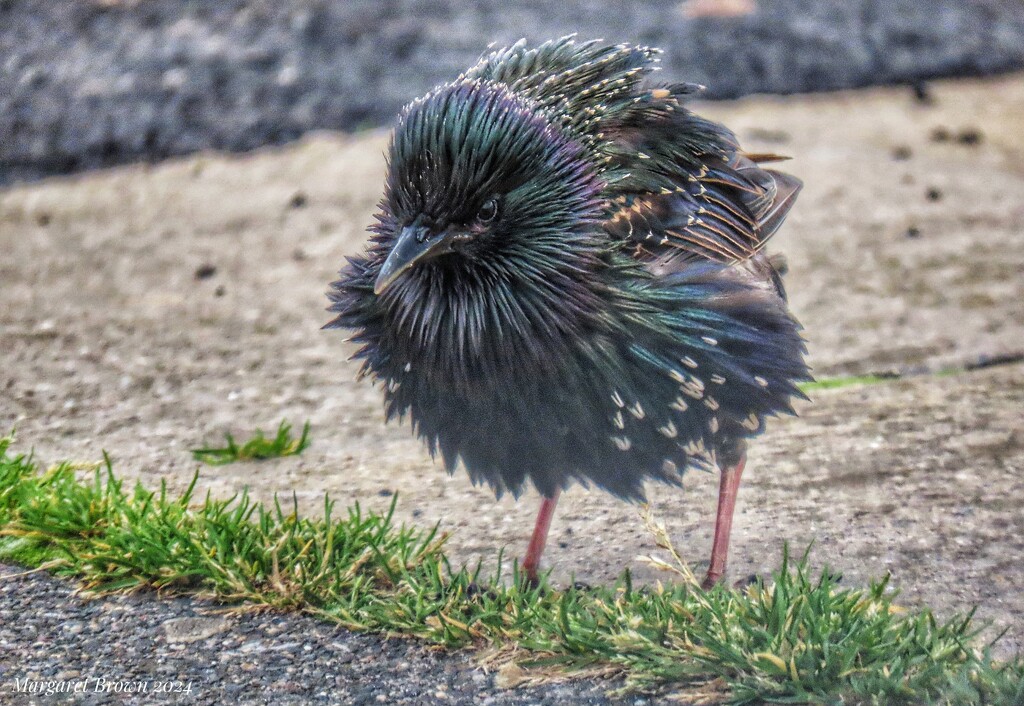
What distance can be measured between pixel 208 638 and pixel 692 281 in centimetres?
152

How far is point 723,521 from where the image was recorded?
363 centimetres

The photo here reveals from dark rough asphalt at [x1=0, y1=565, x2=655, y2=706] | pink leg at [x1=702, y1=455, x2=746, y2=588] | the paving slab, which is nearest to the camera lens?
dark rough asphalt at [x1=0, y1=565, x2=655, y2=706]

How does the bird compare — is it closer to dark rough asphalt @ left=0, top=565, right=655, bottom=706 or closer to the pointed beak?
the pointed beak

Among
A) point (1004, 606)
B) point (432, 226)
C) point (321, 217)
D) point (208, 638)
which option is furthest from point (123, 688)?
point (321, 217)

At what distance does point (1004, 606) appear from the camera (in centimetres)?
329

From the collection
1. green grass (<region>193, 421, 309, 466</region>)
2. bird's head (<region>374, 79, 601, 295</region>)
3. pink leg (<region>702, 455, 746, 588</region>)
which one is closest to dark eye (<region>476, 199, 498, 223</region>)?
bird's head (<region>374, 79, 601, 295</region>)

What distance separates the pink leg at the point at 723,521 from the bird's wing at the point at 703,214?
1.99 feet

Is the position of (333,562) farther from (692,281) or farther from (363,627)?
(692,281)

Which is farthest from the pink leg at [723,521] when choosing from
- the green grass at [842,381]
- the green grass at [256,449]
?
the green grass at [256,449]

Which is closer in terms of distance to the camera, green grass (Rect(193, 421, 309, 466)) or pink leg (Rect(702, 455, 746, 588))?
pink leg (Rect(702, 455, 746, 588))

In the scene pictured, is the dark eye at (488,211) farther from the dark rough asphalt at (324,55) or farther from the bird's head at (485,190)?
the dark rough asphalt at (324,55)

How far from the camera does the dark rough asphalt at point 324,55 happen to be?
7.32 m

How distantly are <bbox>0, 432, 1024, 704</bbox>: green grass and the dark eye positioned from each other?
89 cm

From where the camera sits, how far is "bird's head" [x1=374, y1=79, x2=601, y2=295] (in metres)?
3.19
